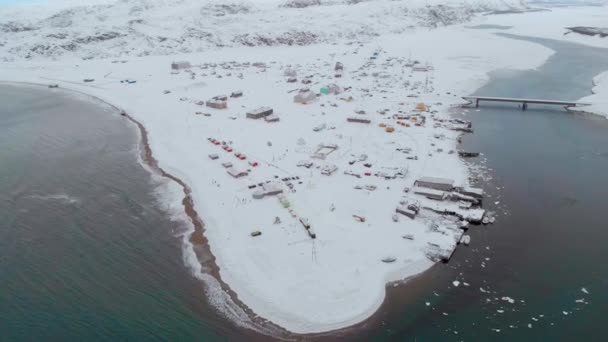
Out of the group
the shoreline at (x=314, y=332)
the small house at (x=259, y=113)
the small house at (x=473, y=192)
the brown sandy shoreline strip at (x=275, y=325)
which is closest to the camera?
→ the brown sandy shoreline strip at (x=275, y=325)

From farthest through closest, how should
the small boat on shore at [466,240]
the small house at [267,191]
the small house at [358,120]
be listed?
the small house at [358,120] → the small house at [267,191] → the small boat on shore at [466,240]

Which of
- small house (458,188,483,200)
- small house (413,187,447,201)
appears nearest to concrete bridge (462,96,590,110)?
small house (458,188,483,200)

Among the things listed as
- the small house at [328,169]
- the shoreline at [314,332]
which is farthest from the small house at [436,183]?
the shoreline at [314,332]

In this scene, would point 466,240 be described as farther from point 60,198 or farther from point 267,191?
point 60,198

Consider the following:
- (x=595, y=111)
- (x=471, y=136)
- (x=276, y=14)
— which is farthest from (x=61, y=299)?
(x=276, y=14)

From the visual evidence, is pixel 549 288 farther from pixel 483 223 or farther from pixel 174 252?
pixel 174 252

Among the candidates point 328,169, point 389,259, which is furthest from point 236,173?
point 389,259

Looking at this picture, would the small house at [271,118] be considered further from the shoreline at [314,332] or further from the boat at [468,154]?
the boat at [468,154]
